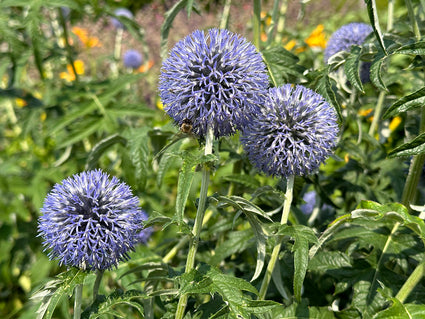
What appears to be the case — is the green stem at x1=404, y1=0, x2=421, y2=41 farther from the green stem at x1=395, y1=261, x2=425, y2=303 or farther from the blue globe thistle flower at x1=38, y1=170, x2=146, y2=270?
the blue globe thistle flower at x1=38, y1=170, x2=146, y2=270

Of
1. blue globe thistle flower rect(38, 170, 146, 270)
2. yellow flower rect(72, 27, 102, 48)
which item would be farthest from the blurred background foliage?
yellow flower rect(72, 27, 102, 48)

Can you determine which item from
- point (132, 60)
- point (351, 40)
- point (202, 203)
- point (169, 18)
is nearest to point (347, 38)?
point (351, 40)

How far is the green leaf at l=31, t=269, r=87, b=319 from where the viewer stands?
3.98 ft

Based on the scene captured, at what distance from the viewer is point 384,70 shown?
198 centimetres

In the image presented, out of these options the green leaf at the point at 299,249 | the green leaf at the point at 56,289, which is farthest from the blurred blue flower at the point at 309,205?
the green leaf at the point at 56,289

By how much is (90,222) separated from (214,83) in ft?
1.69

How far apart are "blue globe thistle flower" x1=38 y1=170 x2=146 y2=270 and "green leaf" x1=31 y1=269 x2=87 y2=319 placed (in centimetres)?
5

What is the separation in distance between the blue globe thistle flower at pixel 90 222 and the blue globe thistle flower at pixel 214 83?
30cm

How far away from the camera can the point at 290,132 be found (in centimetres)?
149

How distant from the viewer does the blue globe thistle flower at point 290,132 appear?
1460 millimetres

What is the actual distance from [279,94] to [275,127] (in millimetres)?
115

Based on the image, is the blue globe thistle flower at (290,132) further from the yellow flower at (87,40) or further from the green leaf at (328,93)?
the yellow flower at (87,40)

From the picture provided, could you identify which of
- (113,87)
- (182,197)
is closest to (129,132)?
(113,87)

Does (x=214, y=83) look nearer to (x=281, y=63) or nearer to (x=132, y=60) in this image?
(x=281, y=63)
